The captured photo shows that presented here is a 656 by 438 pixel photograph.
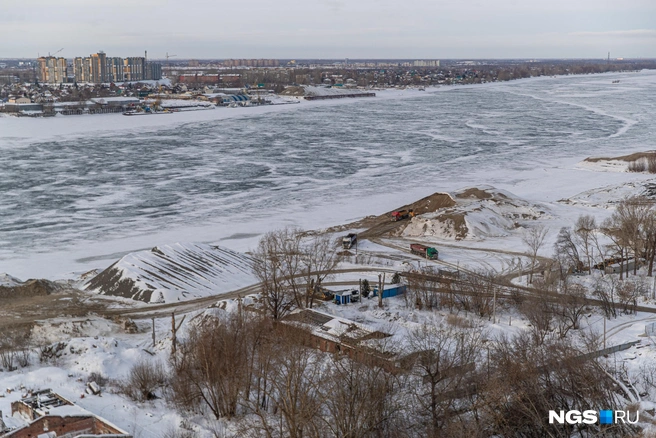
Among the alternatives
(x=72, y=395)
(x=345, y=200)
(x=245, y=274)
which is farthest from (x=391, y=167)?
(x=72, y=395)

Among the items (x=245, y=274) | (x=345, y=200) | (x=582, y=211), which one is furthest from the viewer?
(x=345, y=200)

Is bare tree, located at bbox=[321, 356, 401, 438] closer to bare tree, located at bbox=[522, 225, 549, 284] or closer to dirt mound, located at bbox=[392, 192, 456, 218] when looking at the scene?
bare tree, located at bbox=[522, 225, 549, 284]

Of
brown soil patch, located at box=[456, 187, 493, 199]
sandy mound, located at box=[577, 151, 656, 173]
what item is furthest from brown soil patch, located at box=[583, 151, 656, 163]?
brown soil patch, located at box=[456, 187, 493, 199]

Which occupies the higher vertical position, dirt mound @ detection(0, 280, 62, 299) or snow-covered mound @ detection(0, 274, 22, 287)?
snow-covered mound @ detection(0, 274, 22, 287)

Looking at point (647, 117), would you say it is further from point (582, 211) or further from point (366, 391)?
point (366, 391)

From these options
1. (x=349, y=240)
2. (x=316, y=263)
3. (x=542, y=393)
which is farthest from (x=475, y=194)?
(x=542, y=393)

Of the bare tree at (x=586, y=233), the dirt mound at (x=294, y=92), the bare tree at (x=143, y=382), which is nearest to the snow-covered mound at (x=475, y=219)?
the bare tree at (x=586, y=233)

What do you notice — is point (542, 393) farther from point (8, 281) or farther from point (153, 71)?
point (153, 71)
